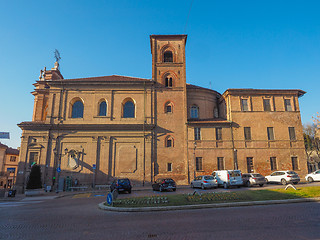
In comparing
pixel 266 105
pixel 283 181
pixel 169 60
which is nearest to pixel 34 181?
pixel 169 60

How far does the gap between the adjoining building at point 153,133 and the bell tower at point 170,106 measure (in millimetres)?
132

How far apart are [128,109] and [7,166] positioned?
41.4 meters

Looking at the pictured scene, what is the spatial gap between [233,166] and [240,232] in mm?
21844

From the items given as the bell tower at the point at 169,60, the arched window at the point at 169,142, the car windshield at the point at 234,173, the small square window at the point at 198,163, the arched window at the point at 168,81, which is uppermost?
the bell tower at the point at 169,60

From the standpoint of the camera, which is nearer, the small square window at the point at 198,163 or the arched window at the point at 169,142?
the small square window at the point at 198,163

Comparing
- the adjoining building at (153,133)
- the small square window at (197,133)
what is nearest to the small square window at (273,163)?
the adjoining building at (153,133)

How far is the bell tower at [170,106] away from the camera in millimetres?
27602

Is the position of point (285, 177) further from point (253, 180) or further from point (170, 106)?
point (170, 106)

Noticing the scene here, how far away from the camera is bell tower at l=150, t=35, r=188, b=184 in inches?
1087

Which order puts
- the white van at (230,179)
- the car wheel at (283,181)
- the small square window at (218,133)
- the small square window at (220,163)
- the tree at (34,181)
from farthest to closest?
the small square window at (218,133) → the small square window at (220,163) → the car wheel at (283,181) → the tree at (34,181) → the white van at (230,179)

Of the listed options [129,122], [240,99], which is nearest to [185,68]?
[240,99]

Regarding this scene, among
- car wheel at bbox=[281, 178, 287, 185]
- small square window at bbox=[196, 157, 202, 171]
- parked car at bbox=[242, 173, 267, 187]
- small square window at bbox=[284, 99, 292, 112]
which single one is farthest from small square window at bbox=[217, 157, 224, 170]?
small square window at bbox=[284, 99, 292, 112]

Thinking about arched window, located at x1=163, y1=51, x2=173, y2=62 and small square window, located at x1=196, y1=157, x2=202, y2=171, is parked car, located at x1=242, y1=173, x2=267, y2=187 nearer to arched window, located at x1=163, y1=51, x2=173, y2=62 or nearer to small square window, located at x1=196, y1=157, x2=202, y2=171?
small square window, located at x1=196, y1=157, x2=202, y2=171

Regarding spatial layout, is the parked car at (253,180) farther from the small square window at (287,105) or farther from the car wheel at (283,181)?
the small square window at (287,105)
